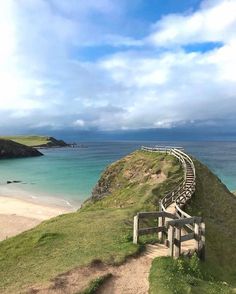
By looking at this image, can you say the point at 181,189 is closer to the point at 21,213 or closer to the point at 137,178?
the point at 137,178

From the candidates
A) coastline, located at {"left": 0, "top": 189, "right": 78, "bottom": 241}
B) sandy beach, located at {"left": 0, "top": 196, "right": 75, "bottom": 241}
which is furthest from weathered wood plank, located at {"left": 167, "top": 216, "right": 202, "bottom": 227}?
sandy beach, located at {"left": 0, "top": 196, "right": 75, "bottom": 241}

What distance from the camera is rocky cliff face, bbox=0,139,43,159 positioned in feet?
596

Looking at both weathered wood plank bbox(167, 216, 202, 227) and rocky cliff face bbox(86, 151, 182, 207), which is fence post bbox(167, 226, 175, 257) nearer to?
weathered wood plank bbox(167, 216, 202, 227)

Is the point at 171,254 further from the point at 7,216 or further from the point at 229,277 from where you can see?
the point at 7,216

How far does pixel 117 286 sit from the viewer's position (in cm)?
1497

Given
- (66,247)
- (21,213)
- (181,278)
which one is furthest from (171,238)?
(21,213)

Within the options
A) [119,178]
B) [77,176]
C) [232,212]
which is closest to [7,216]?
[119,178]

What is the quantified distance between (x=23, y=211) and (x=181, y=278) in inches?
1769

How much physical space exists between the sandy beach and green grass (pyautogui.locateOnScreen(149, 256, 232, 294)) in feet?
91.7

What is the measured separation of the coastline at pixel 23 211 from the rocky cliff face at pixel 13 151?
111 meters

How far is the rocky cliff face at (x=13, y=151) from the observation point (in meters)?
182

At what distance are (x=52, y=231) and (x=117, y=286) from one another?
9.12 meters

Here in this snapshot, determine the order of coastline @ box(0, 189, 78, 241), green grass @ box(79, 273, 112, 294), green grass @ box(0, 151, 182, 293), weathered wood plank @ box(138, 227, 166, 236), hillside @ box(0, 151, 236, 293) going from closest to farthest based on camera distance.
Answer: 1. green grass @ box(79, 273, 112, 294)
2. hillside @ box(0, 151, 236, 293)
3. green grass @ box(0, 151, 182, 293)
4. weathered wood plank @ box(138, 227, 166, 236)
5. coastline @ box(0, 189, 78, 241)

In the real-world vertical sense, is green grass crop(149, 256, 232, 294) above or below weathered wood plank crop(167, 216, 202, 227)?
below
